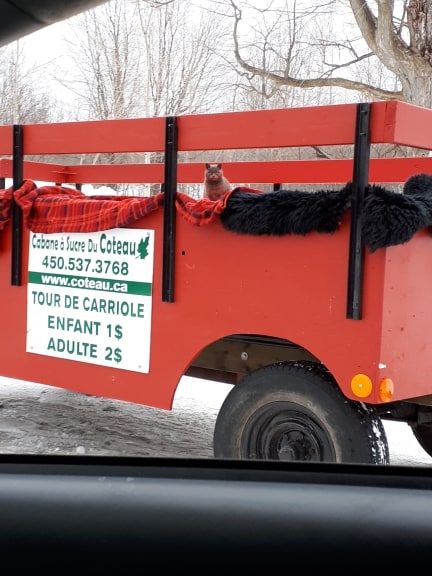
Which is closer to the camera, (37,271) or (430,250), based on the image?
(430,250)

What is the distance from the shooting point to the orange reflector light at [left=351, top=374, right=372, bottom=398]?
3057 mm

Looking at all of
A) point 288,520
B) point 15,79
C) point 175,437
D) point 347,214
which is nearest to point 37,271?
point 175,437

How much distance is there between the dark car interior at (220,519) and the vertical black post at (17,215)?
11.1 feet

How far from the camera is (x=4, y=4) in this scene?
1.30 meters

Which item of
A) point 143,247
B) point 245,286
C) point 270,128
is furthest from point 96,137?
point 245,286

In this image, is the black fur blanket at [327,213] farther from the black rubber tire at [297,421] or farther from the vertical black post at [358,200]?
the black rubber tire at [297,421]

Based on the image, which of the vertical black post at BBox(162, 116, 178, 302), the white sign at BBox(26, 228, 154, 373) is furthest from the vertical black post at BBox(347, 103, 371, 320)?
the white sign at BBox(26, 228, 154, 373)

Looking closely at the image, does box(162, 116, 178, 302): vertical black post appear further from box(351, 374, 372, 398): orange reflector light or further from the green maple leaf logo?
box(351, 374, 372, 398): orange reflector light

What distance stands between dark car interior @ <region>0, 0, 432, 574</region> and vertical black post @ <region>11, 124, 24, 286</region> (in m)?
3.37

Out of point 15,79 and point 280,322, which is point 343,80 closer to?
point 15,79

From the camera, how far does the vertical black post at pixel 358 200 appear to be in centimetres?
303

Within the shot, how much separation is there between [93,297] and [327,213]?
4.99ft

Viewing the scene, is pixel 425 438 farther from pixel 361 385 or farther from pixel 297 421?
pixel 361 385

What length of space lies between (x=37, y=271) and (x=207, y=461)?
3337 mm
